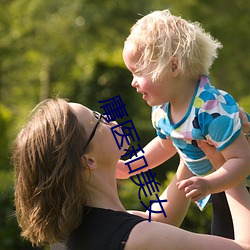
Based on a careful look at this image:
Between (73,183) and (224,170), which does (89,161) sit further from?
(224,170)

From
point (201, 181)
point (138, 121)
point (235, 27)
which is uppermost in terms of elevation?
point (201, 181)

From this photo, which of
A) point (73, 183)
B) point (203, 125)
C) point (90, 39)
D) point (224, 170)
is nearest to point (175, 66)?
point (203, 125)

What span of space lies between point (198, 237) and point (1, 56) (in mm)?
13165

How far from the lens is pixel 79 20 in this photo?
46.0 feet

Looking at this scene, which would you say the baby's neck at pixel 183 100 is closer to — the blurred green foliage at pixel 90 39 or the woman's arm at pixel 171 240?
the woman's arm at pixel 171 240

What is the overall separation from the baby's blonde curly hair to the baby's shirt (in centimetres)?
9

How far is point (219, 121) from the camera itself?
268 centimetres

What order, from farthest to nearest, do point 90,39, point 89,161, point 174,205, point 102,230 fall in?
point 90,39 < point 174,205 < point 89,161 < point 102,230

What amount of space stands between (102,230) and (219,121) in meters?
0.61

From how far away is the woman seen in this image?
106 inches

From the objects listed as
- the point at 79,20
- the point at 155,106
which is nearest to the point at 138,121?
the point at 79,20

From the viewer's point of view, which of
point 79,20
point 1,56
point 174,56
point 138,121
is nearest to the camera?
point 174,56

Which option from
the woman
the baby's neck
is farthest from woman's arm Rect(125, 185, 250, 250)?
the baby's neck

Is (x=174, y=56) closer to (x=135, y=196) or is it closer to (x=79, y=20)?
(x=135, y=196)
